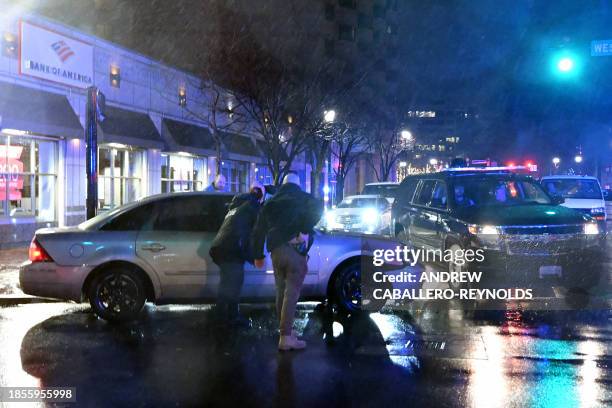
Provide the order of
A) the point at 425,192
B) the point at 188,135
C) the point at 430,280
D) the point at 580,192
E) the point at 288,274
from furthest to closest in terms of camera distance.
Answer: the point at 188,135, the point at 580,192, the point at 425,192, the point at 430,280, the point at 288,274

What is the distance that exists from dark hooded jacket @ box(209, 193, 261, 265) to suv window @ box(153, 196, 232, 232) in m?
0.68

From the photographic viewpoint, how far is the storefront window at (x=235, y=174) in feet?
98.0

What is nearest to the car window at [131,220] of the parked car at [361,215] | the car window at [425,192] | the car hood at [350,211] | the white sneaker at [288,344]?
the white sneaker at [288,344]

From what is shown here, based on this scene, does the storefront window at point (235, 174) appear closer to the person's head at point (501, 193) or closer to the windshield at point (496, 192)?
the windshield at point (496, 192)

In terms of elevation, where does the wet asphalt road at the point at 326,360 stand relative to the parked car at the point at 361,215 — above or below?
below

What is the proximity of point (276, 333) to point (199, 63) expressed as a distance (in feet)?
64.8

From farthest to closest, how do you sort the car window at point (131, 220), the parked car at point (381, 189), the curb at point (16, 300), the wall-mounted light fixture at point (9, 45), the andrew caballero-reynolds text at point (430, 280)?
the parked car at point (381, 189)
the wall-mounted light fixture at point (9, 45)
the curb at point (16, 300)
the andrew caballero-reynolds text at point (430, 280)
the car window at point (131, 220)

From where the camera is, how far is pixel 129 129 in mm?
20109

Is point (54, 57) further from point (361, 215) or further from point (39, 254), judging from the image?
point (39, 254)

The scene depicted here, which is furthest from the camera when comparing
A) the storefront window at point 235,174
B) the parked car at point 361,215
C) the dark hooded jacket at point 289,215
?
the storefront window at point 235,174

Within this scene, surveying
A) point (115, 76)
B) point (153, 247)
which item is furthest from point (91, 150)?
point (115, 76)

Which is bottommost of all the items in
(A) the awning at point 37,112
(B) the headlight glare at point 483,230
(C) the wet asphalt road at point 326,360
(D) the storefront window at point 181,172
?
(C) the wet asphalt road at point 326,360

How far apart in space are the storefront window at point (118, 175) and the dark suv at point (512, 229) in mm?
12508

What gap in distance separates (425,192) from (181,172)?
15188 mm
